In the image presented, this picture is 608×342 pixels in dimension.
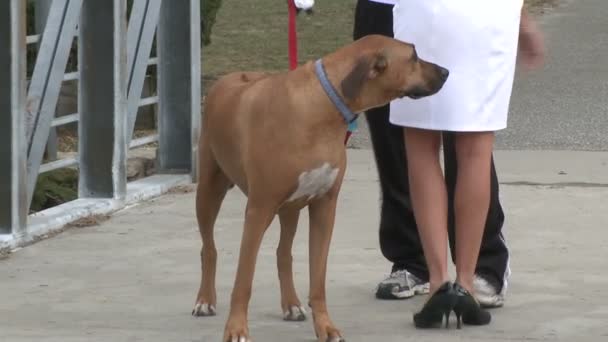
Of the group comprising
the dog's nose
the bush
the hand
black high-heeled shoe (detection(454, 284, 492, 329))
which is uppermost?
the dog's nose

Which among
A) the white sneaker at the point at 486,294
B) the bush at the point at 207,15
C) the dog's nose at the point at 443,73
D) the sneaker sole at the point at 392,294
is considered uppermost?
the dog's nose at the point at 443,73

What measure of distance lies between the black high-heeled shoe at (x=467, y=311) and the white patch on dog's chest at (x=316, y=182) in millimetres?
660

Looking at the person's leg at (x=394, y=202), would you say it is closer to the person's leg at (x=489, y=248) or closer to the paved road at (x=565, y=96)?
the person's leg at (x=489, y=248)

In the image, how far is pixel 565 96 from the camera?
39.7 feet

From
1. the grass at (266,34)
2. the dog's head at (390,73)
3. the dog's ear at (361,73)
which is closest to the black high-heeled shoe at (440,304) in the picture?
the dog's head at (390,73)

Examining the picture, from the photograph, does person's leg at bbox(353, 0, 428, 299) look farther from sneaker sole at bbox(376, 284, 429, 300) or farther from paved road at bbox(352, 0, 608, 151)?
paved road at bbox(352, 0, 608, 151)

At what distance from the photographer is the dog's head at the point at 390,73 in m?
4.88

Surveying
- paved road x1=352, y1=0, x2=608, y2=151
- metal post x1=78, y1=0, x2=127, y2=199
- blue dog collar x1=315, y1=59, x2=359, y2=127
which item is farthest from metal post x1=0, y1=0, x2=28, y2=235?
paved road x1=352, y1=0, x2=608, y2=151

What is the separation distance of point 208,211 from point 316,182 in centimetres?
71

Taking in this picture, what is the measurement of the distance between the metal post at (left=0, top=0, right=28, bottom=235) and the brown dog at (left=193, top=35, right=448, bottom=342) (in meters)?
1.78

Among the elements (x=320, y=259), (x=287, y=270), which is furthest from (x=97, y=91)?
(x=320, y=259)

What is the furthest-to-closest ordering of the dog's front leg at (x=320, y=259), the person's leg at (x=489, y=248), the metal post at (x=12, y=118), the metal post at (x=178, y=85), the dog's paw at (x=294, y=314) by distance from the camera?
1. the metal post at (x=178, y=85)
2. the metal post at (x=12, y=118)
3. the person's leg at (x=489, y=248)
4. the dog's paw at (x=294, y=314)
5. the dog's front leg at (x=320, y=259)

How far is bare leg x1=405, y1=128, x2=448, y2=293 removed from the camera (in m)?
5.41

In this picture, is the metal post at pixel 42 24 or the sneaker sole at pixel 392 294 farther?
the metal post at pixel 42 24
